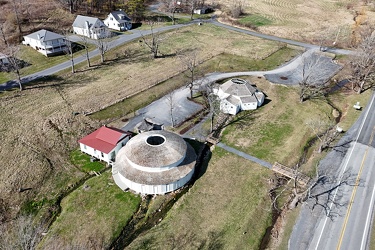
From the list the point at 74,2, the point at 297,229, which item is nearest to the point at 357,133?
the point at 297,229

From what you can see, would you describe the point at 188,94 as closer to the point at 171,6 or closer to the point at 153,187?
the point at 153,187

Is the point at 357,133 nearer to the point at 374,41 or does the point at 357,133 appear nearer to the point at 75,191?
the point at 374,41

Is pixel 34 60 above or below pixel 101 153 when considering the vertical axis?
above

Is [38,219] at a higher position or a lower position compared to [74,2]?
lower

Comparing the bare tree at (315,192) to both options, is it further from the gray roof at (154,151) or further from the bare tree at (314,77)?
the bare tree at (314,77)

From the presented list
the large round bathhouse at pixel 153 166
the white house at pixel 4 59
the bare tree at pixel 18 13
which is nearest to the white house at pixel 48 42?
the bare tree at pixel 18 13

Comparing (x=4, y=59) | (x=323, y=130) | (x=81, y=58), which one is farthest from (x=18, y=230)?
(x=81, y=58)
